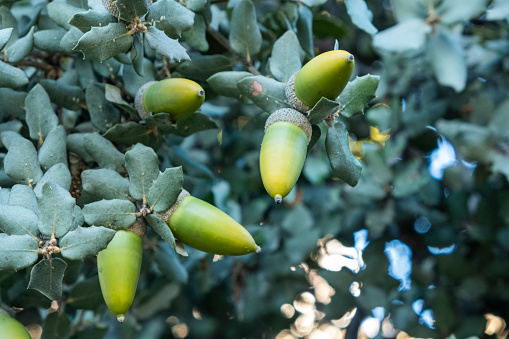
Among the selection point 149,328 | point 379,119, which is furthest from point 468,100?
point 149,328

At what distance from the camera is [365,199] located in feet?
5.73

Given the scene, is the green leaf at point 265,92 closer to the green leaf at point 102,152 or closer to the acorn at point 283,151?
the acorn at point 283,151

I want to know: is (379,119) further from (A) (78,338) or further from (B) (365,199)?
(A) (78,338)

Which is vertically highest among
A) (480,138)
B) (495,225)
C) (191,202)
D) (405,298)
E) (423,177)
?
(191,202)

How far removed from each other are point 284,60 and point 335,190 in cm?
98

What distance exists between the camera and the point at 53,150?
2.94 feet

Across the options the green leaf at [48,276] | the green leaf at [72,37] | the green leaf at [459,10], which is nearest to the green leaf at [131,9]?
the green leaf at [72,37]

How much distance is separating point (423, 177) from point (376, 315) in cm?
43

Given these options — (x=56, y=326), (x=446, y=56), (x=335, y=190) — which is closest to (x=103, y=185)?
(x=56, y=326)

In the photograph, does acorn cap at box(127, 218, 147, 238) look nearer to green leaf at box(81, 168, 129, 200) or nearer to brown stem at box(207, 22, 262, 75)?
green leaf at box(81, 168, 129, 200)

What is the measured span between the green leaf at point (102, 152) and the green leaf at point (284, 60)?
0.90 feet

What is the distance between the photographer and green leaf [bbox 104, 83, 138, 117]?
944 millimetres

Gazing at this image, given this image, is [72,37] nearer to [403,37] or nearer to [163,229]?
[163,229]

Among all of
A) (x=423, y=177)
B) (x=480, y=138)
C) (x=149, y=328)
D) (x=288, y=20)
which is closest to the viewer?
(x=288, y=20)
